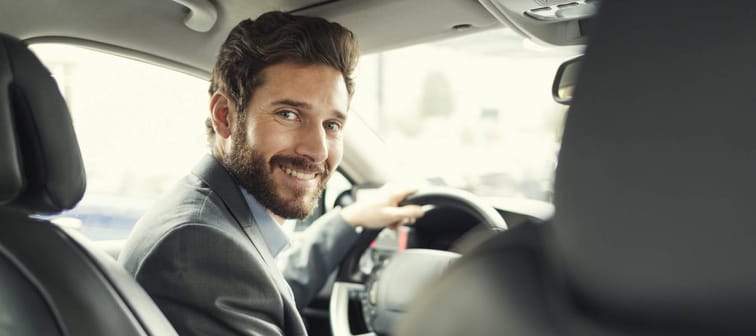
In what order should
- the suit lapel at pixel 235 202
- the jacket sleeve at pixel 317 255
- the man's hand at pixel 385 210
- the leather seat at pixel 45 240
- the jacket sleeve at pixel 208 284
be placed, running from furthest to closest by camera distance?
the jacket sleeve at pixel 317 255
the man's hand at pixel 385 210
the suit lapel at pixel 235 202
the jacket sleeve at pixel 208 284
the leather seat at pixel 45 240

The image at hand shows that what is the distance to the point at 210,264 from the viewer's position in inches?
59.7

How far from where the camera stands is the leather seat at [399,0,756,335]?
0.50 metres

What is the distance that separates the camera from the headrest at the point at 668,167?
50 cm

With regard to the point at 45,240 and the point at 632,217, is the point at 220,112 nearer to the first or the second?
the point at 45,240

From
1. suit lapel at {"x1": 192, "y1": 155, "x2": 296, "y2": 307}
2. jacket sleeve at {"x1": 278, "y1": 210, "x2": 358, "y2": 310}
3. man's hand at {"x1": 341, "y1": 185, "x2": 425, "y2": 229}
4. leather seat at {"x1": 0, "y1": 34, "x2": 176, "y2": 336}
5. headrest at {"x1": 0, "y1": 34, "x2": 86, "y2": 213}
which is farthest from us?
jacket sleeve at {"x1": 278, "y1": 210, "x2": 358, "y2": 310}

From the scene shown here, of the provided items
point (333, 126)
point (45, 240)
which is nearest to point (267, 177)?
point (333, 126)

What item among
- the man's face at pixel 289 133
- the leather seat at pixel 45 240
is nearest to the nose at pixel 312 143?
the man's face at pixel 289 133

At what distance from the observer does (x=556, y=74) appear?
1763 millimetres

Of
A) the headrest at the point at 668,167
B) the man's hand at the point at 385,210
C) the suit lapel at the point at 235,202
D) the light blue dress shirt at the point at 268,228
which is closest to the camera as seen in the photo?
the headrest at the point at 668,167

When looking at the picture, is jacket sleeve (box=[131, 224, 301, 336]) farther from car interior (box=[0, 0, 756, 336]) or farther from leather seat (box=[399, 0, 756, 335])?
leather seat (box=[399, 0, 756, 335])

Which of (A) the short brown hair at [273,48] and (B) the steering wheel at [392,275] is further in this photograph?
(B) the steering wheel at [392,275]

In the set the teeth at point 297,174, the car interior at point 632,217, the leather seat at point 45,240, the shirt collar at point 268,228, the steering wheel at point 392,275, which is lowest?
the steering wheel at point 392,275

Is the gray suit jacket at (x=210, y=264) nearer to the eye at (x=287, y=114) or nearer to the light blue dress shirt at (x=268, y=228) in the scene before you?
the light blue dress shirt at (x=268, y=228)

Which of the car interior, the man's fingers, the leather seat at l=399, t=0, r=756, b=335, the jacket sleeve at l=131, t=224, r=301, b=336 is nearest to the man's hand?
the man's fingers
